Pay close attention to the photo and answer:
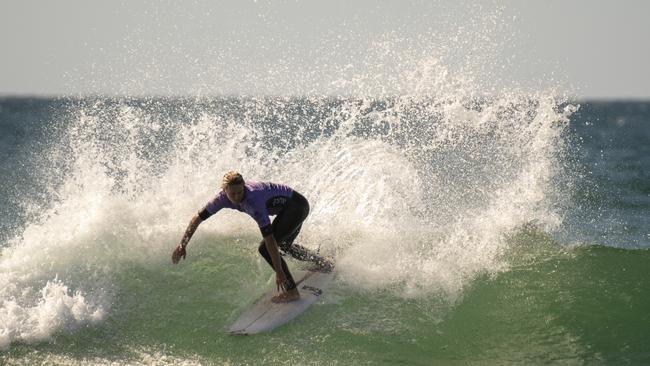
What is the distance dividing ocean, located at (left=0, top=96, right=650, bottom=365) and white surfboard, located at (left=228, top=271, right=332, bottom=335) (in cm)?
11

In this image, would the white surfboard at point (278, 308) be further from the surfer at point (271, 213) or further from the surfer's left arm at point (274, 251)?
the surfer's left arm at point (274, 251)

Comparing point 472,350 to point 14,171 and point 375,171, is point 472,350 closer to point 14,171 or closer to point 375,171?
point 375,171

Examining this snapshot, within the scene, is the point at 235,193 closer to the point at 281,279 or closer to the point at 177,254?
the point at 177,254

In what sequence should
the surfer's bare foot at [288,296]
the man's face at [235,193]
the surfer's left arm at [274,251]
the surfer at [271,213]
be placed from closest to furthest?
the man's face at [235,193] → the surfer at [271,213] → the surfer's left arm at [274,251] → the surfer's bare foot at [288,296]

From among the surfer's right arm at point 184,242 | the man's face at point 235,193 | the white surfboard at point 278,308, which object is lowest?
the white surfboard at point 278,308

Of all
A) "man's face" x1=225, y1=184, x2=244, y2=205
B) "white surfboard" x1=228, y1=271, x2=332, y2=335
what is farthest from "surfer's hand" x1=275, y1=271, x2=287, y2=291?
"man's face" x1=225, y1=184, x2=244, y2=205

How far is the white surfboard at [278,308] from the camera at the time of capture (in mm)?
6746

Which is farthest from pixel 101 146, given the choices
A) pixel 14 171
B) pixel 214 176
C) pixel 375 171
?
pixel 14 171

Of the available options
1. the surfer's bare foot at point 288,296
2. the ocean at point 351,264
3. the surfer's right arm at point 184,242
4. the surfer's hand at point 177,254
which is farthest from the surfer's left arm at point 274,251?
the surfer's hand at point 177,254

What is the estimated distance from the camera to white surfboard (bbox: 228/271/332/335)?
22.1 feet

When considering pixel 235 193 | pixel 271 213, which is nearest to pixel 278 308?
pixel 271 213

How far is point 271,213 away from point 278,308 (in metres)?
Answer: 1.03

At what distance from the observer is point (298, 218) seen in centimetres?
725

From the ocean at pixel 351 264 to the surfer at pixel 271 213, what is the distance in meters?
0.47
